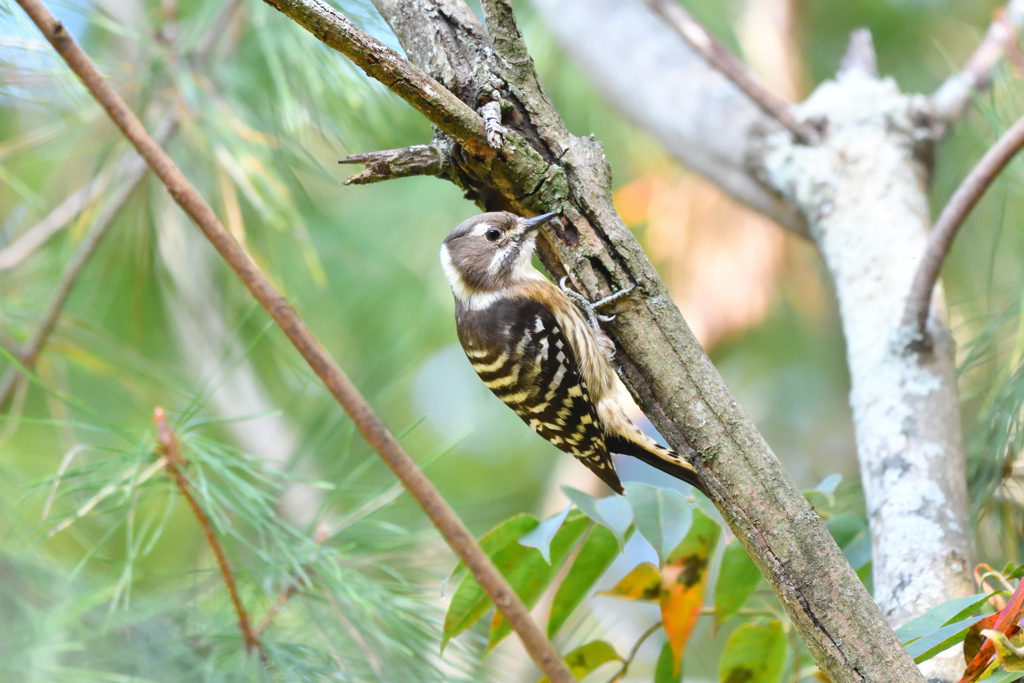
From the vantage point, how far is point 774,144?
2908mm

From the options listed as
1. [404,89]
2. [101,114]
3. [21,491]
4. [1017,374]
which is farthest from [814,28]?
[21,491]

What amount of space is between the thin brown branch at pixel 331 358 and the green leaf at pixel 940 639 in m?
0.71

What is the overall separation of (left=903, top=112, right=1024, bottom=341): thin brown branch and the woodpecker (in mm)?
753

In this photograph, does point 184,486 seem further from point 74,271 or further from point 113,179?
point 113,179

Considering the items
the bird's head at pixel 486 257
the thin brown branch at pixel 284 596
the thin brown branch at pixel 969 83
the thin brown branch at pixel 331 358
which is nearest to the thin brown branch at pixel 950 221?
the thin brown branch at pixel 969 83

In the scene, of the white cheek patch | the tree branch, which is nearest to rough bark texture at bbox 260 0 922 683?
the white cheek patch

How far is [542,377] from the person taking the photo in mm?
2328

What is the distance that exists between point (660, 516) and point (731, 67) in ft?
6.82

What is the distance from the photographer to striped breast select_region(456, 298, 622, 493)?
2314 mm

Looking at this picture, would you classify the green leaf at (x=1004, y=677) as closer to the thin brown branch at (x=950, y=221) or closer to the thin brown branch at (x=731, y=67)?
the thin brown branch at (x=950, y=221)

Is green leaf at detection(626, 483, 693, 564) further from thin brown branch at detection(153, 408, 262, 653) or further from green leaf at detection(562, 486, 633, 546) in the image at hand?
thin brown branch at detection(153, 408, 262, 653)

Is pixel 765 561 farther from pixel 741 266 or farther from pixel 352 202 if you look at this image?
pixel 352 202

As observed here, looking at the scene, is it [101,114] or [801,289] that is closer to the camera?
[101,114]

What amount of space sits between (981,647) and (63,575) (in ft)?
6.64
